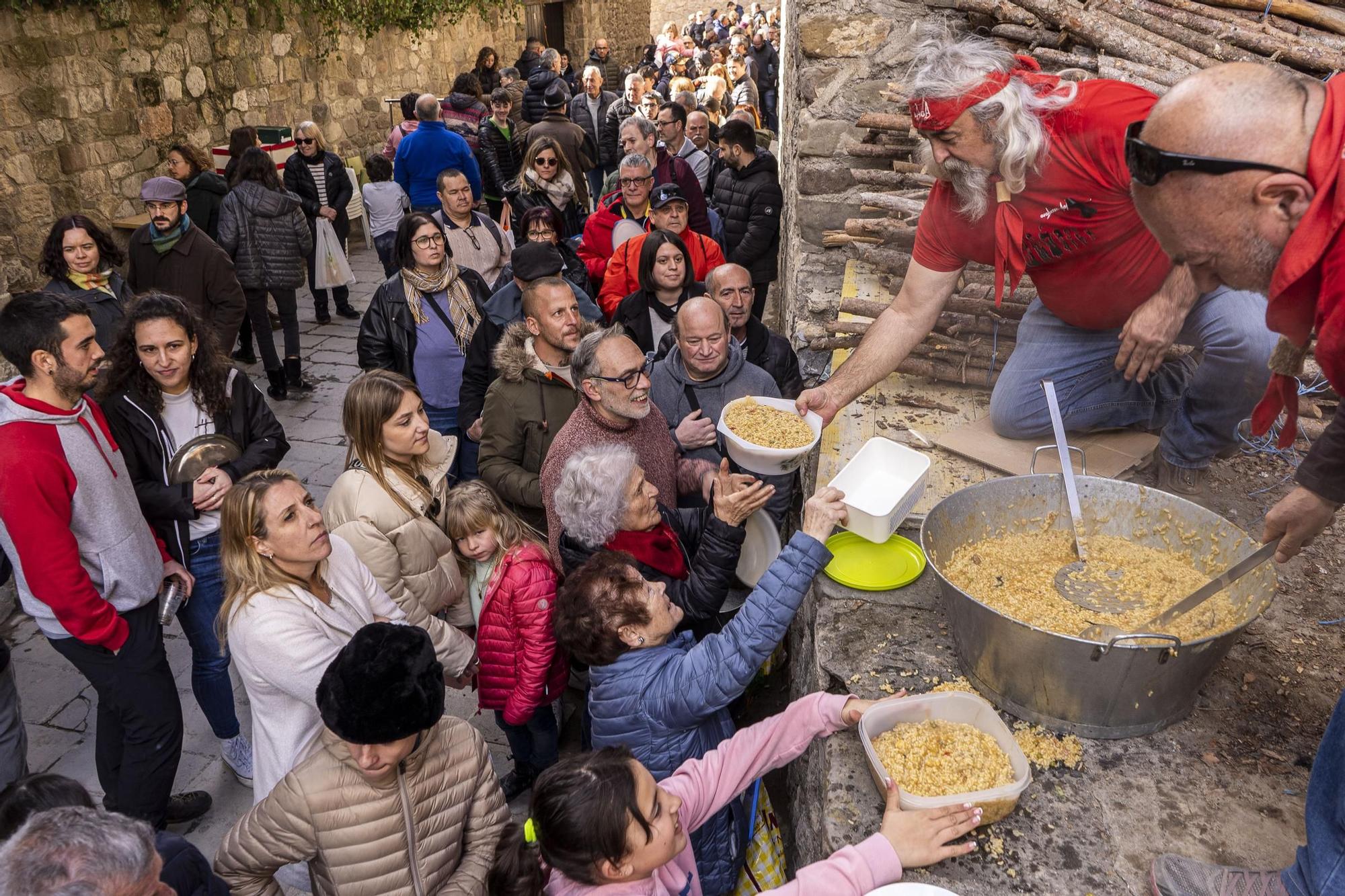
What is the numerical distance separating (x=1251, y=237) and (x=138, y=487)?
13.0 feet

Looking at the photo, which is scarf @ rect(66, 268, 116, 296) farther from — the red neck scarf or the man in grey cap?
the red neck scarf

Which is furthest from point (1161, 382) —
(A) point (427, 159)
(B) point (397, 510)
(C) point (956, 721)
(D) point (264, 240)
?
(A) point (427, 159)

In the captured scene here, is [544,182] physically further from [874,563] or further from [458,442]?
[874,563]

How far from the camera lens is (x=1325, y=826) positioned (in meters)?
1.99

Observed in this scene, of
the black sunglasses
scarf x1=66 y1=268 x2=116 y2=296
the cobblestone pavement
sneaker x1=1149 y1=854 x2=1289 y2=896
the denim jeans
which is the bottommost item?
the cobblestone pavement

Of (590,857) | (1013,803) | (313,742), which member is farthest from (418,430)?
(1013,803)

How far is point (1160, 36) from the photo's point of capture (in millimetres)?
5164

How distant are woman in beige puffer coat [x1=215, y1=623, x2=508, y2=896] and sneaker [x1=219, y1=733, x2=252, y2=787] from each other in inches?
67.6

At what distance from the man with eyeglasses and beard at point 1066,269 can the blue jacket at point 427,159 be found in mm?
6584

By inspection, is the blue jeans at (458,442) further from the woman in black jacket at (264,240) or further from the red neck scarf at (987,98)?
the woman in black jacket at (264,240)

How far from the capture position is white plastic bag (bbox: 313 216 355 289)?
372 inches

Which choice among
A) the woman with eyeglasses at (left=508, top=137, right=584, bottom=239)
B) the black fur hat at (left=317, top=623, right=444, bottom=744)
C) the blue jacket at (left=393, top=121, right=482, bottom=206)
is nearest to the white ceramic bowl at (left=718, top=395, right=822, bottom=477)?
the black fur hat at (left=317, top=623, right=444, bottom=744)

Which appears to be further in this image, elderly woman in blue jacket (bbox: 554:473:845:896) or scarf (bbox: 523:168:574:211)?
scarf (bbox: 523:168:574:211)

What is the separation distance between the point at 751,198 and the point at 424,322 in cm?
333
